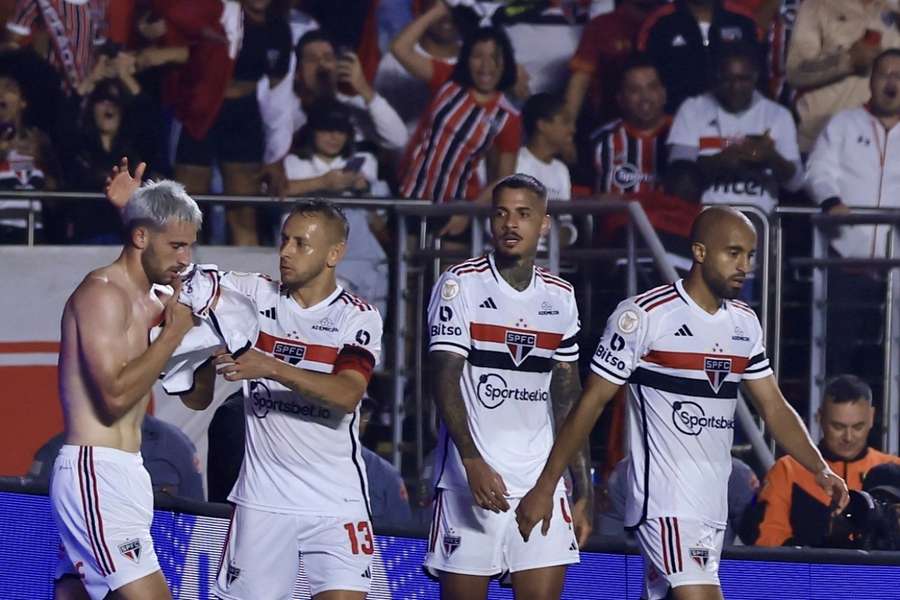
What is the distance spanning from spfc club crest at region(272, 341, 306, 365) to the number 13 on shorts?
67cm

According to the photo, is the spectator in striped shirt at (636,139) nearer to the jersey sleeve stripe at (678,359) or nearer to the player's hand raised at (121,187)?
the jersey sleeve stripe at (678,359)

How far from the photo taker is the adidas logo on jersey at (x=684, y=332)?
5.99 metres

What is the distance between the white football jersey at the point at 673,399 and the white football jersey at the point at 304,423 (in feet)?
3.18

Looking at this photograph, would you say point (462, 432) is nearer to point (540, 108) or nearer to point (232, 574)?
point (232, 574)

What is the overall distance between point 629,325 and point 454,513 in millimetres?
1071

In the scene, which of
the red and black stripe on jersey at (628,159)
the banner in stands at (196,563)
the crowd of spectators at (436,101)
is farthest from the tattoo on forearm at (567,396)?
the red and black stripe on jersey at (628,159)

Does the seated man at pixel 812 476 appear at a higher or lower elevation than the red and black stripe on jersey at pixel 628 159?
lower

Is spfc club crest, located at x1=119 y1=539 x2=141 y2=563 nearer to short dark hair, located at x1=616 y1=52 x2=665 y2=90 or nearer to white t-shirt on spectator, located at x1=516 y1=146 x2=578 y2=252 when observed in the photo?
white t-shirt on spectator, located at x1=516 y1=146 x2=578 y2=252

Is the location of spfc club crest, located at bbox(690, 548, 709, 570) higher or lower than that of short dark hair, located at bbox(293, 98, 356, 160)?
lower

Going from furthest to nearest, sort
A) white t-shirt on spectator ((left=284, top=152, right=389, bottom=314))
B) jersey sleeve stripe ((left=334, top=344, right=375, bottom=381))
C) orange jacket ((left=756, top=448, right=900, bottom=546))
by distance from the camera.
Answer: white t-shirt on spectator ((left=284, top=152, right=389, bottom=314)) < orange jacket ((left=756, top=448, right=900, bottom=546)) < jersey sleeve stripe ((left=334, top=344, right=375, bottom=381))

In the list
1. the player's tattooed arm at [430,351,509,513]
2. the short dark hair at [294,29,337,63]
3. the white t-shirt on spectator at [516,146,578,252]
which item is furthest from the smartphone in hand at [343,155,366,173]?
the player's tattooed arm at [430,351,509,513]

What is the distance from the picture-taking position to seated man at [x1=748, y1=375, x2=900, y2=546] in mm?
7633

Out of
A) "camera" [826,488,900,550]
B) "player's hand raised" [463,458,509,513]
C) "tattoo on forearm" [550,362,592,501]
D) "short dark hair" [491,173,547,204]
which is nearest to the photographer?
"player's hand raised" [463,458,509,513]

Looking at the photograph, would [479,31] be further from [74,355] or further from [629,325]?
[74,355]
